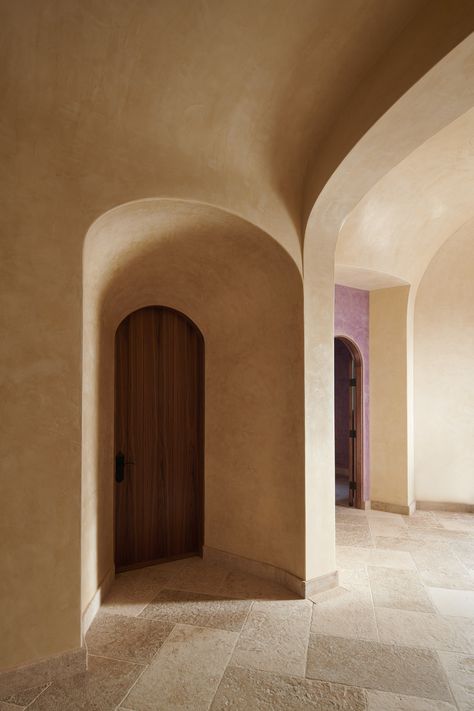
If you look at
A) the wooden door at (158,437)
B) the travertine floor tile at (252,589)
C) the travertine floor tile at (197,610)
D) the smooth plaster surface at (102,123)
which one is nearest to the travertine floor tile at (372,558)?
the travertine floor tile at (252,589)

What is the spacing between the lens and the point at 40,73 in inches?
103

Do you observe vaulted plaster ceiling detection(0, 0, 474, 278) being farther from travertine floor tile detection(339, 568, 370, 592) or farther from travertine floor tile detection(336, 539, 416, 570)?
travertine floor tile detection(336, 539, 416, 570)

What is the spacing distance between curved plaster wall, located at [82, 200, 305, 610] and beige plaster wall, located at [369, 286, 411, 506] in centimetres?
301

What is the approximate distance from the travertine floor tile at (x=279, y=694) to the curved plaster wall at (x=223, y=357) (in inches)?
43.9

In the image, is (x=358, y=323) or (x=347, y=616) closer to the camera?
(x=347, y=616)

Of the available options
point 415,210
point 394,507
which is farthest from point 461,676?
point 415,210

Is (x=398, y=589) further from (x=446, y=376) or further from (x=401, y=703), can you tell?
(x=446, y=376)

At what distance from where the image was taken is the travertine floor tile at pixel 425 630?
3.07 meters

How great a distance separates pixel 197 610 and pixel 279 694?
1.10m

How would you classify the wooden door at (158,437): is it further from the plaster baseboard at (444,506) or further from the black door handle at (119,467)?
the plaster baseboard at (444,506)

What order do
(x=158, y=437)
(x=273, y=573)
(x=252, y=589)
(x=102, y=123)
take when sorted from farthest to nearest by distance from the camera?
(x=158, y=437)
(x=273, y=573)
(x=252, y=589)
(x=102, y=123)

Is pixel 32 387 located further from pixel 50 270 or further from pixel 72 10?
pixel 72 10

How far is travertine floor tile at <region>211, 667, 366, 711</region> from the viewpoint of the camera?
2453 mm

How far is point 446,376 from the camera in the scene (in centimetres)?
654
